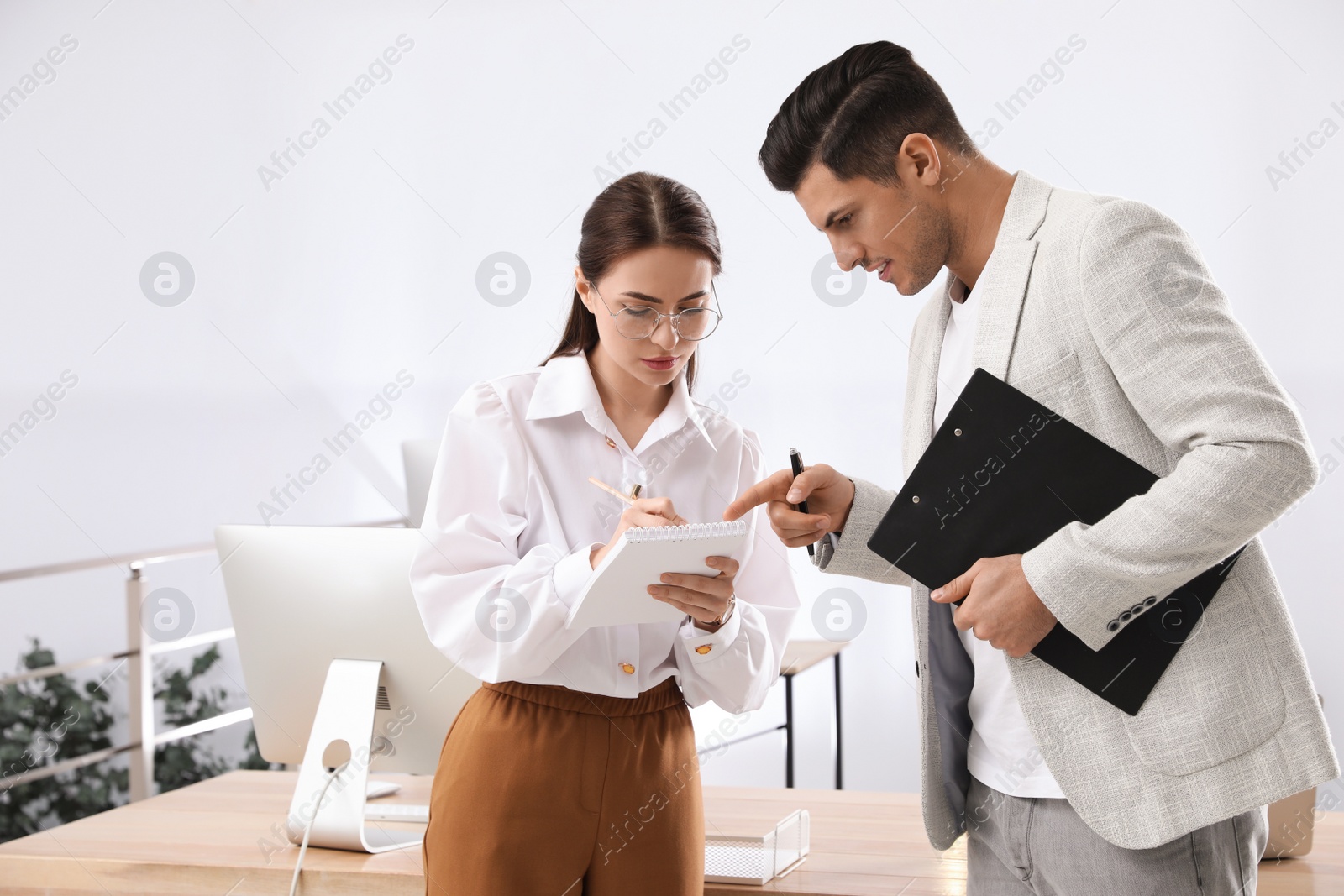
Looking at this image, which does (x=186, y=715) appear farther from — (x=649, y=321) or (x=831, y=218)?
(x=831, y=218)

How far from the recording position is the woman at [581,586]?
4.33 ft

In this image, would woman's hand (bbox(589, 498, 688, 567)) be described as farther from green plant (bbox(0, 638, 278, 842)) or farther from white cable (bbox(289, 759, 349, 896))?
green plant (bbox(0, 638, 278, 842))

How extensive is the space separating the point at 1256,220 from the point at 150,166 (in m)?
4.74

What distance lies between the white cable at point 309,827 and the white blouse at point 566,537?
0.48m

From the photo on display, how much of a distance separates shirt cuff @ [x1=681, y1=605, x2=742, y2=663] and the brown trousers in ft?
0.32

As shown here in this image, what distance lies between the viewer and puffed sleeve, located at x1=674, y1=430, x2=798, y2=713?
1.42 m

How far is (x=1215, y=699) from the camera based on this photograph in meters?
0.99

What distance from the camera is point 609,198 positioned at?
1.53 m

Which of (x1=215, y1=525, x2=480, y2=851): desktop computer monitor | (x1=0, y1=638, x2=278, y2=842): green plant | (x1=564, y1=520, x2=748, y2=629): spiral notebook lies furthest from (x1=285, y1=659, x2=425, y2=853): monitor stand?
(x1=0, y1=638, x2=278, y2=842): green plant

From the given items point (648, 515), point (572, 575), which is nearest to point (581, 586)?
point (572, 575)

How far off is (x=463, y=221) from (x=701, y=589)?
3863mm

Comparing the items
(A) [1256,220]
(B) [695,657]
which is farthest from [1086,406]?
(A) [1256,220]

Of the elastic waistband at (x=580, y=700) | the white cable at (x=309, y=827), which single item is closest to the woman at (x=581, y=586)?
the elastic waistband at (x=580, y=700)

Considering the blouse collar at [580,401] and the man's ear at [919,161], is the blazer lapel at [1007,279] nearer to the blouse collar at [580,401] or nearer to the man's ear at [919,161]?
the man's ear at [919,161]
